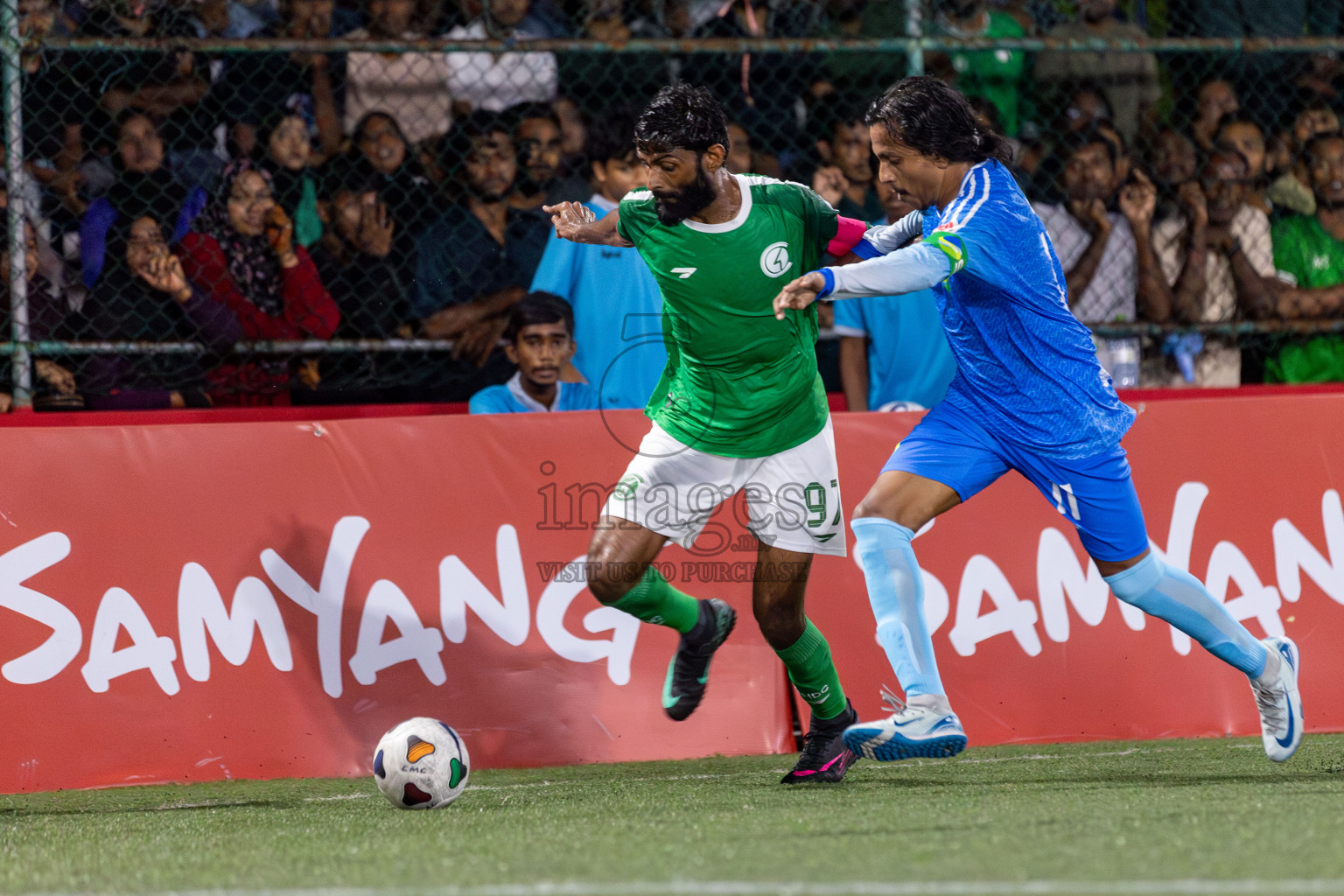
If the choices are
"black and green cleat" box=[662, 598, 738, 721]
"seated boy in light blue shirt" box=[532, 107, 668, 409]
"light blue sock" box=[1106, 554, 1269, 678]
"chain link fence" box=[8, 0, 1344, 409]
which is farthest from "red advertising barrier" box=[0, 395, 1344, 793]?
"light blue sock" box=[1106, 554, 1269, 678]

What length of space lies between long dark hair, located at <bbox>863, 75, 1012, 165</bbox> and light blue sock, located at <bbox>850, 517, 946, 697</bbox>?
1082mm

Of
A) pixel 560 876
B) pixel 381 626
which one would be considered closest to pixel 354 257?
pixel 381 626

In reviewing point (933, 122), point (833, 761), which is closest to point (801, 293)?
point (933, 122)

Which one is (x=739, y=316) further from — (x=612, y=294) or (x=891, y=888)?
(x=891, y=888)

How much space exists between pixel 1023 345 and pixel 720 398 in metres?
0.91

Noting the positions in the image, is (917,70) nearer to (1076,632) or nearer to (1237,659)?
(1076,632)

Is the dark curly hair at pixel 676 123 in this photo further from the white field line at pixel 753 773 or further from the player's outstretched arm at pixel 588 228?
the white field line at pixel 753 773

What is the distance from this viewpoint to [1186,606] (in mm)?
4230

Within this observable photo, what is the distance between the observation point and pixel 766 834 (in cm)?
335

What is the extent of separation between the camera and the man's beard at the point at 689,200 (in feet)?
13.9

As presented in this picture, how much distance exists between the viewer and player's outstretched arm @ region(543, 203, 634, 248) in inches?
176

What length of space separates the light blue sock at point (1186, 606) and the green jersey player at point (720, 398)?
90 centimetres

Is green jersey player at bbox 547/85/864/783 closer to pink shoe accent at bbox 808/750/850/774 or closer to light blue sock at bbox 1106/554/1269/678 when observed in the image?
pink shoe accent at bbox 808/750/850/774

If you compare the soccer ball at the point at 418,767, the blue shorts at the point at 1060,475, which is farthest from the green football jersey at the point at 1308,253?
the soccer ball at the point at 418,767
